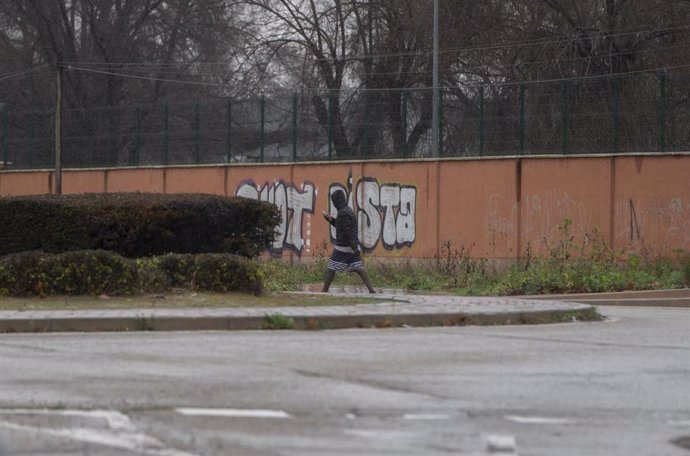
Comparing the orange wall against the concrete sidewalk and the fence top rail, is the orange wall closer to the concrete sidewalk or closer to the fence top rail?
the fence top rail

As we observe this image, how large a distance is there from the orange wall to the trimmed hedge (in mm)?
8279

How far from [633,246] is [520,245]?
2.49m

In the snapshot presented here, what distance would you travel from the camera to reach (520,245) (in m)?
27.4

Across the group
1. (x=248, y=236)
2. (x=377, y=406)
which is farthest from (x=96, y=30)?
(x=377, y=406)

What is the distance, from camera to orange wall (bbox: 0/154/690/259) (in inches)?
1026

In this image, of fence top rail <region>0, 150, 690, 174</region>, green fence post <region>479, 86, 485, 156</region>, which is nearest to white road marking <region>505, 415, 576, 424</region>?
fence top rail <region>0, 150, 690, 174</region>

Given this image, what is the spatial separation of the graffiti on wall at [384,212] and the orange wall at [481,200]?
23 mm

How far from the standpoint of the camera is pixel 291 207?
31.9 meters

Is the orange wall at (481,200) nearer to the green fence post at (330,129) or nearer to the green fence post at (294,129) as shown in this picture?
the green fence post at (294,129)

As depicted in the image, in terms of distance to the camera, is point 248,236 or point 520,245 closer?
point 248,236

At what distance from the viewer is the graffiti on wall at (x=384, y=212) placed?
2950 cm

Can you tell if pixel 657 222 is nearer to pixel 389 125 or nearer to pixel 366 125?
pixel 389 125

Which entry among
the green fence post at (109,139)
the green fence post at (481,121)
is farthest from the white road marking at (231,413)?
the green fence post at (109,139)

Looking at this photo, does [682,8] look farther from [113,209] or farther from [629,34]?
[113,209]
